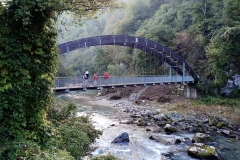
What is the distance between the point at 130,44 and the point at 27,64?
49.8 ft

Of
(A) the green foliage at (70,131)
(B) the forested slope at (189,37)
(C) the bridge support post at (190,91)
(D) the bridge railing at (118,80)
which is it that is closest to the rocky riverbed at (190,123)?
(C) the bridge support post at (190,91)

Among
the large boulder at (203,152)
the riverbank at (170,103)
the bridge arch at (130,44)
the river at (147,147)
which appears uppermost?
the bridge arch at (130,44)

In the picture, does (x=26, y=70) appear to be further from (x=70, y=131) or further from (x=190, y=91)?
(x=190, y=91)

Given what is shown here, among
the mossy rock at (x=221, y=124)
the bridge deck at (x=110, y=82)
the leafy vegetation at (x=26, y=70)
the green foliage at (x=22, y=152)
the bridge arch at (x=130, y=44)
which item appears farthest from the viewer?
the mossy rock at (x=221, y=124)

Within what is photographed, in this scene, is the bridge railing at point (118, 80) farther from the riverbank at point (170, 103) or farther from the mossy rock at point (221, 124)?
the mossy rock at point (221, 124)

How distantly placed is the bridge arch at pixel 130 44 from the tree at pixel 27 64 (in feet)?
28.6

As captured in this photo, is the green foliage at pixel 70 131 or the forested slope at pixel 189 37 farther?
the forested slope at pixel 189 37

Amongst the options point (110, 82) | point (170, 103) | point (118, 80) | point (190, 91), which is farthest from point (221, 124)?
point (190, 91)

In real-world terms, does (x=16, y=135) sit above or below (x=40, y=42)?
below

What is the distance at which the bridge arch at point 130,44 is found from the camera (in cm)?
1480

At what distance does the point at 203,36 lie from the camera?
25.2 metres

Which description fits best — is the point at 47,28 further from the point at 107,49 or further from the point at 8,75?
the point at 107,49

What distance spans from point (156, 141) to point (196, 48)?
19122 mm

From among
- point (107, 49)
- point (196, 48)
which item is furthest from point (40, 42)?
point (107, 49)
